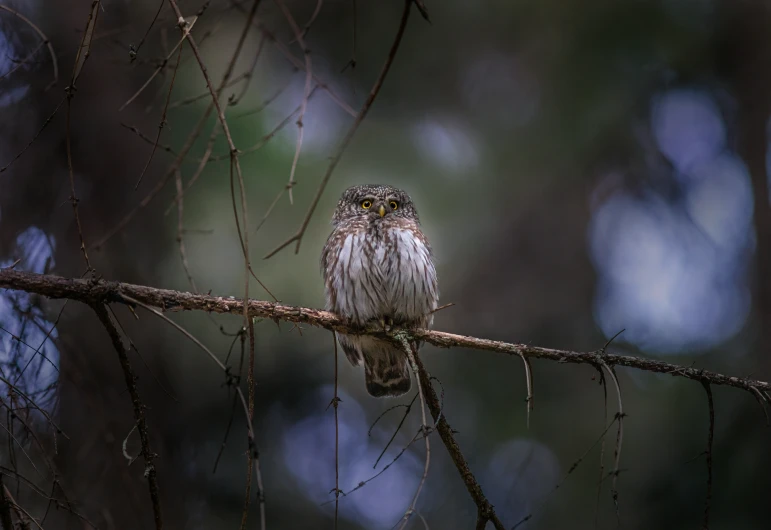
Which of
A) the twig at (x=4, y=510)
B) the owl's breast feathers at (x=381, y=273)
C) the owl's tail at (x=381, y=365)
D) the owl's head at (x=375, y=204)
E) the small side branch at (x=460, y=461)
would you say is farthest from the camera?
the owl's head at (x=375, y=204)

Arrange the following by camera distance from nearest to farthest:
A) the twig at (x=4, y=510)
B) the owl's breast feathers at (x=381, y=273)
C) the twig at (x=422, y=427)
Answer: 1. the twig at (x=422, y=427)
2. the twig at (x=4, y=510)
3. the owl's breast feathers at (x=381, y=273)

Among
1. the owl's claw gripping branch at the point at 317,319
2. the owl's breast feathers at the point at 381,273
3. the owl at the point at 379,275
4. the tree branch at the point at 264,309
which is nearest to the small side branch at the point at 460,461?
the owl's claw gripping branch at the point at 317,319

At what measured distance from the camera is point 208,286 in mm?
4633

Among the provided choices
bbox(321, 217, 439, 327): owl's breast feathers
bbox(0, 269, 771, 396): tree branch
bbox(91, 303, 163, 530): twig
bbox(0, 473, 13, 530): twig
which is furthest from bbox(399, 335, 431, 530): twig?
bbox(0, 473, 13, 530): twig

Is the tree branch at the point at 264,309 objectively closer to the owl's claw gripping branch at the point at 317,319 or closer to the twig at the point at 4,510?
the owl's claw gripping branch at the point at 317,319

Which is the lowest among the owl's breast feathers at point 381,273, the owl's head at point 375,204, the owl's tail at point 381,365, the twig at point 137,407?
the twig at point 137,407

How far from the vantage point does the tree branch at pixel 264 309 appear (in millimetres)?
2135

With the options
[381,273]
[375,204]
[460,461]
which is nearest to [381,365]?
[381,273]

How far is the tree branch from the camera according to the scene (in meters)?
Result: 2.13

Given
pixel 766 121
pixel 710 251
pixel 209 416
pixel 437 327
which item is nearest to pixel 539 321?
pixel 437 327

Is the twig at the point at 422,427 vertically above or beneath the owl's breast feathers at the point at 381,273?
beneath

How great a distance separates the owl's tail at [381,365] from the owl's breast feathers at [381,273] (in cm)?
29

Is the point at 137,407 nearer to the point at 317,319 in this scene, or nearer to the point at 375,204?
the point at 317,319

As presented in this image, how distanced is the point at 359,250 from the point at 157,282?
6.07 ft
